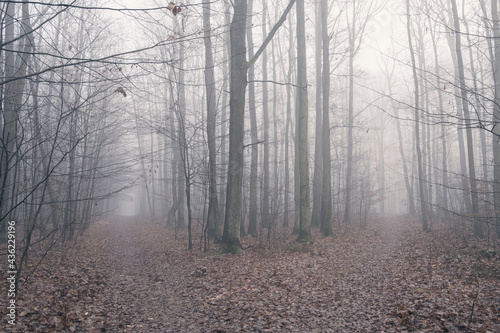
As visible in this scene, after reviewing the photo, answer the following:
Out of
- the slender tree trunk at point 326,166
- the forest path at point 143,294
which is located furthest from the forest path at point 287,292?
the slender tree trunk at point 326,166

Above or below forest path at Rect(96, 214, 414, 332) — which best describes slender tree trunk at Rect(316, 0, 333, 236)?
above

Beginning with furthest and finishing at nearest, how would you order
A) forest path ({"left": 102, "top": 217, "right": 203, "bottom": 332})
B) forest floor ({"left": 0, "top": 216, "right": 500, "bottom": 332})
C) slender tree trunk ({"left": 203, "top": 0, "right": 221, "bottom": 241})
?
slender tree trunk ({"left": 203, "top": 0, "right": 221, "bottom": 241}) < forest path ({"left": 102, "top": 217, "right": 203, "bottom": 332}) < forest floor ({"left": 0, "top": 216, "right": 500, "bottom": 332})

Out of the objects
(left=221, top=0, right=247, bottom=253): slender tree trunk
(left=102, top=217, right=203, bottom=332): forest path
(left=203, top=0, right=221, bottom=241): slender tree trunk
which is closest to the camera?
(left=102, top=217, right=203, bottom=332): forest path

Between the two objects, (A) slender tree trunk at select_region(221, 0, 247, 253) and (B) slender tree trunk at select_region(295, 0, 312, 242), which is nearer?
(A) slender tree trunk at select_region(221, 0, 247, 253)

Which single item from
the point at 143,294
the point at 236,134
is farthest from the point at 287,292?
the point at 236,134

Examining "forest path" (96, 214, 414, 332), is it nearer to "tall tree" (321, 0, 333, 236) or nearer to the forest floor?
the forest floor

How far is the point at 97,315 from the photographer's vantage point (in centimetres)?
473

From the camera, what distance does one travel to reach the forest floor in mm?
4355

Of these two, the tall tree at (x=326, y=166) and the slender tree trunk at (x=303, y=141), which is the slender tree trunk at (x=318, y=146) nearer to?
the tall tree at (x=326, y=166)

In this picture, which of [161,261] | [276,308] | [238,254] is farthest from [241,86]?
[276,308]

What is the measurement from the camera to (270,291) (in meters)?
5.81

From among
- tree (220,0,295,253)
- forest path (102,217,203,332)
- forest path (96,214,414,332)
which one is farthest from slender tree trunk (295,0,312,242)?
forest path (102,217,203,332)

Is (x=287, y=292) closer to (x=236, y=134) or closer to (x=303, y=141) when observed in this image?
(x=236, y=134)

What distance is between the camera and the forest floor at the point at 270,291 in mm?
4355
